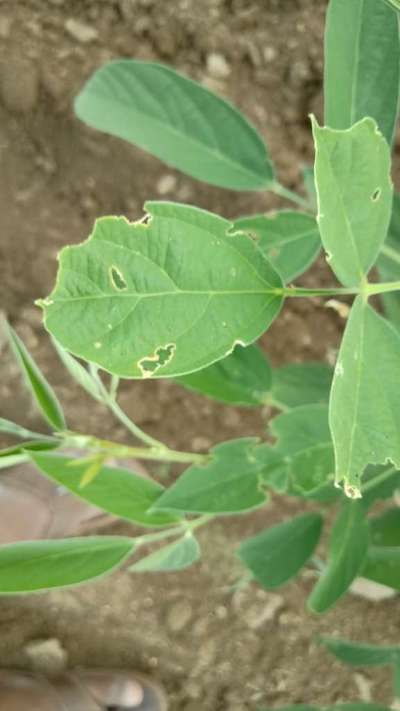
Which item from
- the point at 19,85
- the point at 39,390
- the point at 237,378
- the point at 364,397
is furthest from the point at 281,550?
the point at 19,85

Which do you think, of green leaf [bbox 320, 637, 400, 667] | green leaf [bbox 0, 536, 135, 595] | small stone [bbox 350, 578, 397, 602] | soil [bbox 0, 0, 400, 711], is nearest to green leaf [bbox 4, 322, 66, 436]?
green leaf [bbox 0, 536, 135, 595]

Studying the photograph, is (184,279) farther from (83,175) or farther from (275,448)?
(83,175)

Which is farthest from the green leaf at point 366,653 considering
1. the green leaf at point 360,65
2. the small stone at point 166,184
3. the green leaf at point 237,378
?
the small stone at point 166,184

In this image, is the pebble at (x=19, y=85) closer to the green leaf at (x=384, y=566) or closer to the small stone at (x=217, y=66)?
the small stone at (x=217, y=66)

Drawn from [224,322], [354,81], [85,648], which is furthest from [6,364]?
[224,322]

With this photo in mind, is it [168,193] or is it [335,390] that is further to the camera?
[168,193]
